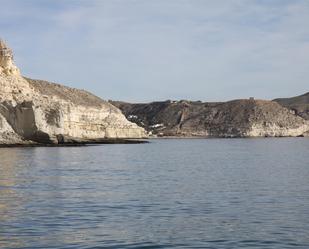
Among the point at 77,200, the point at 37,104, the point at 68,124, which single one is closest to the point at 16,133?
the point at 37,104

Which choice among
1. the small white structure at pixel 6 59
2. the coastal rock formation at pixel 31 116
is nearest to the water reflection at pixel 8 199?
the coastal rock formation at pixel 31 116

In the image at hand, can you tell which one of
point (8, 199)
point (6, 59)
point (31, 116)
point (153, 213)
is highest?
point (6, 59)

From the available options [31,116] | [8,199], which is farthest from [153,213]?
[31,116]

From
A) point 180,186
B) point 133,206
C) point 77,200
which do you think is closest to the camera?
point 133,206

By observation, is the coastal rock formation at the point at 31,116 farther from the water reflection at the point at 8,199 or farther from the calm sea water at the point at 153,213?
the calm sea water at the point at 153,213

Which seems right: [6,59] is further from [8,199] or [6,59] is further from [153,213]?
[153,213]

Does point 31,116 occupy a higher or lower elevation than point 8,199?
higher

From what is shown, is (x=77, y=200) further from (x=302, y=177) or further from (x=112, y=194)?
(x=302, y=177)

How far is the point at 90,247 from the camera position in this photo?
46.2 ft

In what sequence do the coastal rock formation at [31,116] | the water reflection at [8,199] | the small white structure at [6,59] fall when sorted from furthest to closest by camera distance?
1. the small white structure at [6,59]
2. the coastal rock formation at [31,116]
3. the water reflection at [8,199]

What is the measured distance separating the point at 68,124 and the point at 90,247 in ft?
280

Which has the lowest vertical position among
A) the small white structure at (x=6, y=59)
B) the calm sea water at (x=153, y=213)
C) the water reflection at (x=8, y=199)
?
the calm sea water at (x=153, y=213)

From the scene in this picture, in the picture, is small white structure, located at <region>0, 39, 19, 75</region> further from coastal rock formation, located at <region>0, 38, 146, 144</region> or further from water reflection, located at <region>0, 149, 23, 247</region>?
water reflection, located at <region>0, 149, 23, 247</region>

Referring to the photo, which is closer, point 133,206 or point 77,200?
point 133,206
